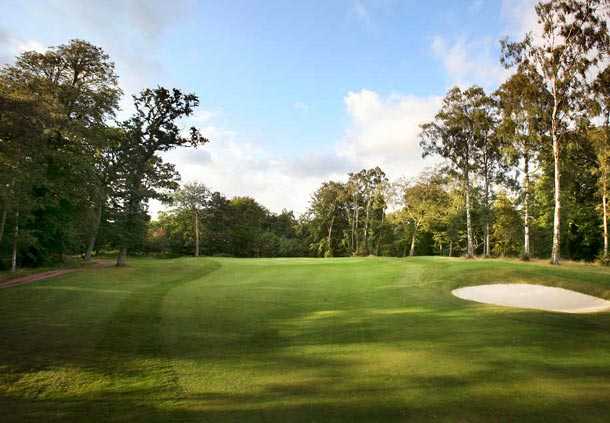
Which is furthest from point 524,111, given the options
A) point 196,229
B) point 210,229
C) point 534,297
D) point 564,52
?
point 210,229

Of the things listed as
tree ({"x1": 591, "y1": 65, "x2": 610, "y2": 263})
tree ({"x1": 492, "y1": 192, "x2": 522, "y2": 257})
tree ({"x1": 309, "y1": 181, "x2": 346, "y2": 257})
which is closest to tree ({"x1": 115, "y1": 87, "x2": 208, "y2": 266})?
tree ({"x1": 591, "y1": 65, "x2": 610, "y2": 263})

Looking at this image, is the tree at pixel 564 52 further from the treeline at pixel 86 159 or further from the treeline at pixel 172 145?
the treeline at pixel 86 159

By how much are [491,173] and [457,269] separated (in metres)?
20.7

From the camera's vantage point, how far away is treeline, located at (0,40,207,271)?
24.7m

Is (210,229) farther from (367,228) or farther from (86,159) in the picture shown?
(86,159)

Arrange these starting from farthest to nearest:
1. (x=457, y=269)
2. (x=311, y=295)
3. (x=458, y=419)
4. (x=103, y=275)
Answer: (x=103, y=275)
(x=457, y=269)
(x=311, y=295)
(x=458, y=419)

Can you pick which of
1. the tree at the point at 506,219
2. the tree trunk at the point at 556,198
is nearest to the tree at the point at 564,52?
the tree trunk at the point at 556,198

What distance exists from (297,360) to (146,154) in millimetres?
23305

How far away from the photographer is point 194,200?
56.5m

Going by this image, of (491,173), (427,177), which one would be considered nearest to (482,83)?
(491,173)

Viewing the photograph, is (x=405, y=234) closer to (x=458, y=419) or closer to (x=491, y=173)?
(x=491, y=173)

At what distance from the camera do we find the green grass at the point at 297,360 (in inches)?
187

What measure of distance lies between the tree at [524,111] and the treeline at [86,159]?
2208cm

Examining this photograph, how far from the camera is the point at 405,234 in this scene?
5881 centimetres
